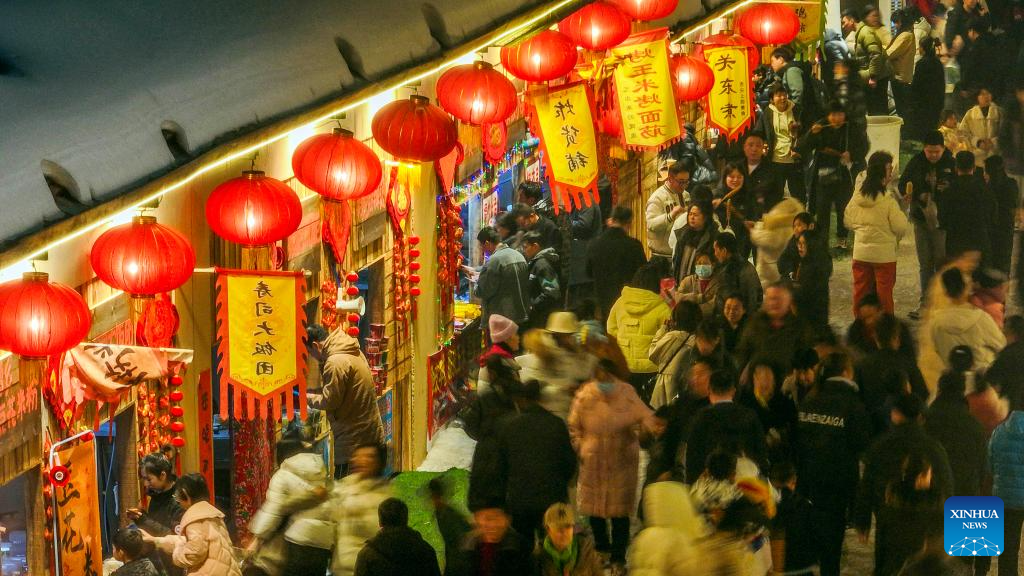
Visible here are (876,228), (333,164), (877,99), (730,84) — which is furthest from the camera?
(877,99)

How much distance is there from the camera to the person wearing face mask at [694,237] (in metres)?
14.6

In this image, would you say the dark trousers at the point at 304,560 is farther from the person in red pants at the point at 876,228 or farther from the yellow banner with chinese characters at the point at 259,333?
the person in red pants at the point at 876,228

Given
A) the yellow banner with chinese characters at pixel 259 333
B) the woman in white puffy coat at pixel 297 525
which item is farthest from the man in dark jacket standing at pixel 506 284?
the woman in white puffy coat at pixel 297 525

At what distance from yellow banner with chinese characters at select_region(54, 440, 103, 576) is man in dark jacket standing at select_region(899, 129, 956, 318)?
997 cm

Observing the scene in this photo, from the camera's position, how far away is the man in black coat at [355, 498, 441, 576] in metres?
8.05

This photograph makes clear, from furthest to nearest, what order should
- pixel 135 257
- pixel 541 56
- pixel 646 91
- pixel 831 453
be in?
pixel 646 91, pixel 541 56, pixel 831 453, pixel 135 257

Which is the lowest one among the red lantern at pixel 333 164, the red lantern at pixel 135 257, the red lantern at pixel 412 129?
the red lantern at pixel 135 257

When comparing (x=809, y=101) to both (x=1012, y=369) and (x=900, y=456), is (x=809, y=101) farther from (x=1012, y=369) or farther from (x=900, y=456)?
(x=900, y=456)

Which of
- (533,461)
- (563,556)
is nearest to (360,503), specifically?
(563,556)

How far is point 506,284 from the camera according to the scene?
49.9 feet

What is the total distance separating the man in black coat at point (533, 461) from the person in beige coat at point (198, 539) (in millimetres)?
1841

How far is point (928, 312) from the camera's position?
1226cm

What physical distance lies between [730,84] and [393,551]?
11.7m

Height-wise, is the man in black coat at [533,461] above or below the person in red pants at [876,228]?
below
